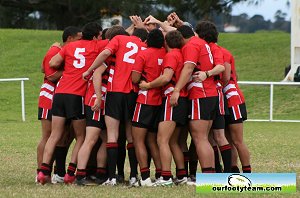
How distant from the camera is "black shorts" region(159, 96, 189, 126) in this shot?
11008 mm

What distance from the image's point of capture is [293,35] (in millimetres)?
29406

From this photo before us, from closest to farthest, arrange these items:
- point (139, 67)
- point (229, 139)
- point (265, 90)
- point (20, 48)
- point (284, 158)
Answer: point (139, 67), point (229, 139), point (284, 158), point (265, 90), point (20, 48)

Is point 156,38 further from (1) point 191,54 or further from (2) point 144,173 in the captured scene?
Answer: (2) point 144,173

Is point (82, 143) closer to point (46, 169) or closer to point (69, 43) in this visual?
point (46, 169)

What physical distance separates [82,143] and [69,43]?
50.5 inches

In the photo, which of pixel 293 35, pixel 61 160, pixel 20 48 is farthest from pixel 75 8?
pixel 61 160

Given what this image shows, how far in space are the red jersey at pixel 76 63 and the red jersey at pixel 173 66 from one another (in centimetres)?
94

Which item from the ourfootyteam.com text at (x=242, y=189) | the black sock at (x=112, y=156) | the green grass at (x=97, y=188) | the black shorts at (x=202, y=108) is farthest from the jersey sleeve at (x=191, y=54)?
the ourfootyteam.com text at (x=242, y=189)

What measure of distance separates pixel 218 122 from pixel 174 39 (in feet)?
3.90

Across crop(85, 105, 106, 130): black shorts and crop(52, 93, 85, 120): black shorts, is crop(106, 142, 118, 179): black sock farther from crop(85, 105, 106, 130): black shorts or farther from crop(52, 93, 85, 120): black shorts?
crop(52, 93, 85, 120): black shorts

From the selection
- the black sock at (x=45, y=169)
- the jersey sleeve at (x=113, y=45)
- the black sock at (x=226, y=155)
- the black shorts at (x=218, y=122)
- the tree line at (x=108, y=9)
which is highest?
the tree line at (x=108, y=9)

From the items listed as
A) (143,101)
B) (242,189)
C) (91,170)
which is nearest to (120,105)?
(143,101)

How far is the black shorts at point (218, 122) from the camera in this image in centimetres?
1125

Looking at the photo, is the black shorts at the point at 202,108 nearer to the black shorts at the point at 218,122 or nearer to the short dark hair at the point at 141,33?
the black shorts at the point at 218,122
